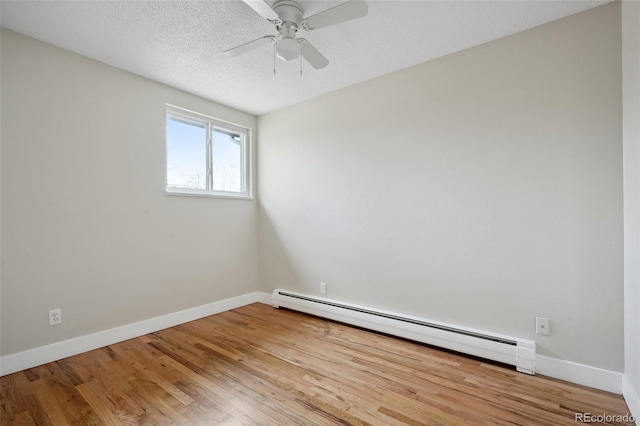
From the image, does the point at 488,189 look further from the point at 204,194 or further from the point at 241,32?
the point at 204,194

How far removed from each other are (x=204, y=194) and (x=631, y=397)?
3731mm

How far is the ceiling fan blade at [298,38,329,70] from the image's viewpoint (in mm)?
1887

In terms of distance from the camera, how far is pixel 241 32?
2.13 metres

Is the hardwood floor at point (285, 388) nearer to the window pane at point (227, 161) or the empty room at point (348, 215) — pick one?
the empty room at point (348, 215)

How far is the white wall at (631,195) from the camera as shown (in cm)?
156

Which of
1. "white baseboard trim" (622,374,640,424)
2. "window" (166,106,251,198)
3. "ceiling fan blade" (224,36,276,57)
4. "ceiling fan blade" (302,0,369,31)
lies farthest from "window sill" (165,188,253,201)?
"white baseboard trim" (622,374,640,424)

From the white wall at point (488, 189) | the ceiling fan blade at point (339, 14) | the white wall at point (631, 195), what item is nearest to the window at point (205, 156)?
the white wall at point (488, 189)

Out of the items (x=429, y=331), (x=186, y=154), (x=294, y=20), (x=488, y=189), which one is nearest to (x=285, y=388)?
(x=429, y=331)

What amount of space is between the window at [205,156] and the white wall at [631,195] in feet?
11.4

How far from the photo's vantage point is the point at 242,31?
212cm

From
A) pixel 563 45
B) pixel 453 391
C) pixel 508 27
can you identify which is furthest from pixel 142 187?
pixel 563 45

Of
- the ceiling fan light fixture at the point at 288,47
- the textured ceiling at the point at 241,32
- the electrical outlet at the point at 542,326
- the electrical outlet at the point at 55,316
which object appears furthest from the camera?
the electrical outlet at the point at 55,316

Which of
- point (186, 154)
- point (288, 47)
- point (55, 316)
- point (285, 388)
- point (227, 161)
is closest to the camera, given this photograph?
→ point (288, 47)

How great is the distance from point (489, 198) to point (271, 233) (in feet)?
8.21
